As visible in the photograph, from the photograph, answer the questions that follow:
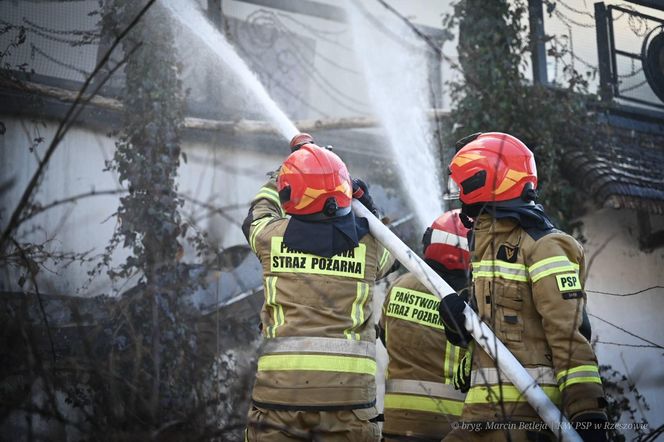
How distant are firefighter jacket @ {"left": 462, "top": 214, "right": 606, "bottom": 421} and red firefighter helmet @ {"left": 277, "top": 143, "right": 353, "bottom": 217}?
0.78 m

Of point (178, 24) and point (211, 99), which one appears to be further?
point (211, 99)

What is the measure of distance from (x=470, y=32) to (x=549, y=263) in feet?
18.5

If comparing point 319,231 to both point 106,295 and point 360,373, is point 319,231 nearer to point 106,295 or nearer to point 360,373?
→ point 360,373

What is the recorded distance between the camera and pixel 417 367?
4.52m

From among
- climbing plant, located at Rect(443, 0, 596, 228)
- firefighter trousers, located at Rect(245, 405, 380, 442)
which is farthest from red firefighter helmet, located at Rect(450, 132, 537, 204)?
climbing plant, located at Rect(443, 0, 596, 228)

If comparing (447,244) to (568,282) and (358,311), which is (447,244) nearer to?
(358,311)

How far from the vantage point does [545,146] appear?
322 inches

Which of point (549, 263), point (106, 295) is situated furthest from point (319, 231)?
point (106, 295)

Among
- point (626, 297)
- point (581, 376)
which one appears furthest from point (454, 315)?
point (626, 297)

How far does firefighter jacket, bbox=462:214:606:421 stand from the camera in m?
3.25

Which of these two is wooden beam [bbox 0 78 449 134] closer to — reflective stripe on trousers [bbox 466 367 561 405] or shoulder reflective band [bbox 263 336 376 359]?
shoulder reflective band [bbox 263 336 376 359]

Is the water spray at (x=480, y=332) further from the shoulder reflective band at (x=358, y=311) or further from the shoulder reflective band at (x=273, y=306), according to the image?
the shoulder reflective band at (x=273, y=306)

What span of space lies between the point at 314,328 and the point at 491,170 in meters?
1.12

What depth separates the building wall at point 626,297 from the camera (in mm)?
8836
